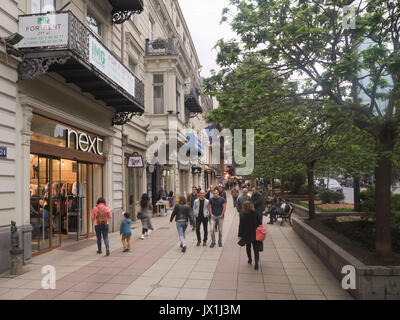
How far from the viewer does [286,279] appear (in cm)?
655

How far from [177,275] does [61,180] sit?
5619 millimetres

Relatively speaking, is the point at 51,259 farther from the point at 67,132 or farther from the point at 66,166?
the point at 67,132

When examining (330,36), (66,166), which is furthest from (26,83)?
(330,36)

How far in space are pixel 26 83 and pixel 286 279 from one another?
770cm

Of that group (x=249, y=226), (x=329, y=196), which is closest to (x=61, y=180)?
(x=249, y=226)

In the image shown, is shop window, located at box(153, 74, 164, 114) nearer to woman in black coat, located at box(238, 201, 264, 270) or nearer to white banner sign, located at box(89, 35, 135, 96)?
white banner sign, located at box(89, 35, 135, 96)

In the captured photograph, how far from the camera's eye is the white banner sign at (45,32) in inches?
294

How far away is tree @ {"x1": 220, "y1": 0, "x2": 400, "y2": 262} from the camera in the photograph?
566cm

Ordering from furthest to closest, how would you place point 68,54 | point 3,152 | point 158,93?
point 158,93
point 68,54
point 3,152

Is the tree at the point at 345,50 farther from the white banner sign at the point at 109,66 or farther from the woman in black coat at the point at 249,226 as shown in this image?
the white banner sign at the point at 109,66

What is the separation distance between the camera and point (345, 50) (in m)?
6.69

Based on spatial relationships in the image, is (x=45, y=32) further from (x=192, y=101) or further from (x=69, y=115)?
(x=192, y=101)

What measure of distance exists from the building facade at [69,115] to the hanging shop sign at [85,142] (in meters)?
0.04

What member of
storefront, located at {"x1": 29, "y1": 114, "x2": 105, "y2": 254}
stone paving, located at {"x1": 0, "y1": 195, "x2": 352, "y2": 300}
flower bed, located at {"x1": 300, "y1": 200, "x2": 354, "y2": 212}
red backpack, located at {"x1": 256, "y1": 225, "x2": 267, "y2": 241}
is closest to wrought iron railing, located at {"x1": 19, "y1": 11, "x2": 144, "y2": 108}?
storefront, located at {"x1": 29, "y1": 114, "x2": 105, "y2": 254}
